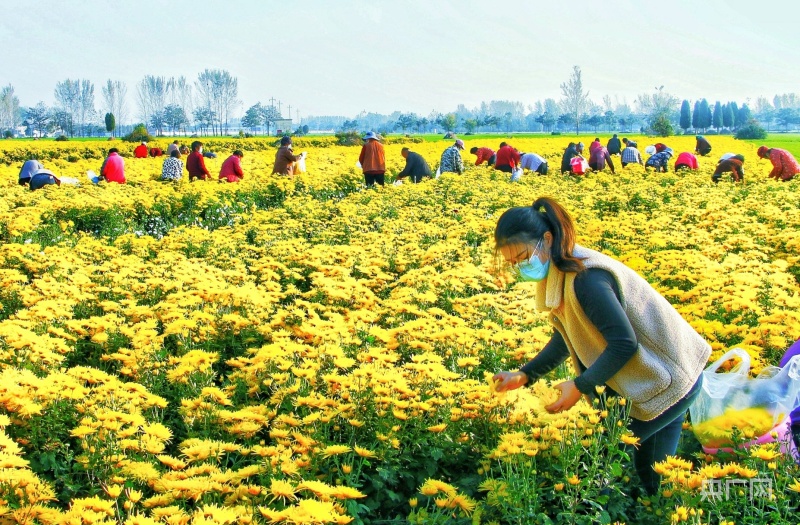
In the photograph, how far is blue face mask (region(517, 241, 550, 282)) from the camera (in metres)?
2.68

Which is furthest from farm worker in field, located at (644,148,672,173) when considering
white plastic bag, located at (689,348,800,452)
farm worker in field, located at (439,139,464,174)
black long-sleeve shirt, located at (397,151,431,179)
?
white plastic bag, located at (689,348,800,452)

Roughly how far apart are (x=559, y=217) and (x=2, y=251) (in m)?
6.23

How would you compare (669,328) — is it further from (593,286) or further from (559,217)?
(559,217)

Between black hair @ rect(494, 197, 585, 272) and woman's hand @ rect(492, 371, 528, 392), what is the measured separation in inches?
21.0

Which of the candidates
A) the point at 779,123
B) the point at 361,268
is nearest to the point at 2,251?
the point at 361,268

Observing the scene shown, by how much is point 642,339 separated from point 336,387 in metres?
1.40

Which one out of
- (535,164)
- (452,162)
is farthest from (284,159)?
(535,164)

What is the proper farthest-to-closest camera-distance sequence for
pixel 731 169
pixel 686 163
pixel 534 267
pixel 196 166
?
pixel 686 163
pixel 196 166
pixel 731 169
pixel 534 267

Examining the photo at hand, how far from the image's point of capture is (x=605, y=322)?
261 cm

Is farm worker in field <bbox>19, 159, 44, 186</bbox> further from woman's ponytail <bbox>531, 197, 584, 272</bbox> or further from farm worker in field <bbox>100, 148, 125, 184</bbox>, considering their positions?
woman's ponytail <bbox>531, 197, 584, 272</bbox>

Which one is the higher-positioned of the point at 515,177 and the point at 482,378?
the point at 515,177

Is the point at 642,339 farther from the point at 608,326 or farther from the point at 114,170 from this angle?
the point at 114,170

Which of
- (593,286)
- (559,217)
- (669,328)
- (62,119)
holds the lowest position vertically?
(669,328)

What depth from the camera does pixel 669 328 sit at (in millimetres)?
2744
